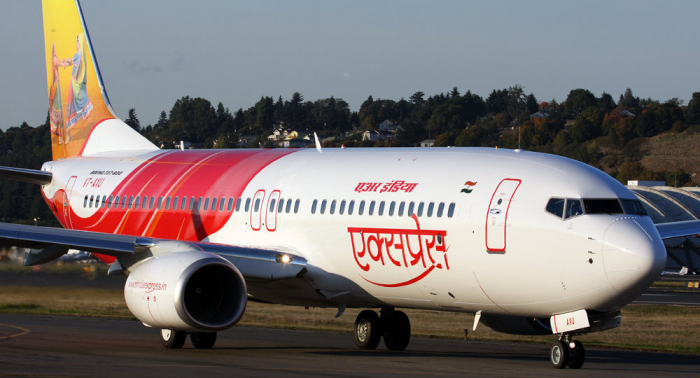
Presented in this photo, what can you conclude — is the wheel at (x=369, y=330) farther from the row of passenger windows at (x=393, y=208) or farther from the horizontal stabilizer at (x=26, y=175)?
the horizontal stabilizer at (x=26, y=175)

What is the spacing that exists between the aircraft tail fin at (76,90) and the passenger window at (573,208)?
52.9 ft

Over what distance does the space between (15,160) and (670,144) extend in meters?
102

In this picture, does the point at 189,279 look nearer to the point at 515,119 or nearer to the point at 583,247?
the point at 583,247

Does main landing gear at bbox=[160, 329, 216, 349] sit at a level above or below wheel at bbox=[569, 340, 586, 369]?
below

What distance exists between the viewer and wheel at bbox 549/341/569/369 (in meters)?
17.9

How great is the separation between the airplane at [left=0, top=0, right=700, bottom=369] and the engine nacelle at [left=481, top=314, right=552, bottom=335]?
28mm

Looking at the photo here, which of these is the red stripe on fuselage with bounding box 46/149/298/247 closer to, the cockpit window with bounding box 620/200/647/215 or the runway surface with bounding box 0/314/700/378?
the runway surface with bounding box 0/314/700/378

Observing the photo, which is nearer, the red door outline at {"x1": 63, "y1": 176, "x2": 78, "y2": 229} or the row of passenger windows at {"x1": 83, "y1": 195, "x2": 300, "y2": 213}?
the row of passenger windows at {"x1": 83, "y1": 195, "x2": 300, "y2": 213}

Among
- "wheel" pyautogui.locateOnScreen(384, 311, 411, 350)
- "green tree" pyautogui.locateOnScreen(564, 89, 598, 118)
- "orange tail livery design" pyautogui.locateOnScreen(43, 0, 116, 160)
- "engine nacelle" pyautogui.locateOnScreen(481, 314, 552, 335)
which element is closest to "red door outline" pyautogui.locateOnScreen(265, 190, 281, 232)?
"wheel" pyautogui.locateOnScreen(384, 311, 411, 350)

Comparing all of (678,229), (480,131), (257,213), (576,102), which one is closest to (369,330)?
(257,213)

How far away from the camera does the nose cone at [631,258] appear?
16.5 m

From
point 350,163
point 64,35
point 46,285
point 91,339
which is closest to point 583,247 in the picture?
point 350,163

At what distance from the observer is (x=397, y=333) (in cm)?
2266

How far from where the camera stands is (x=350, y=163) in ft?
72.9
